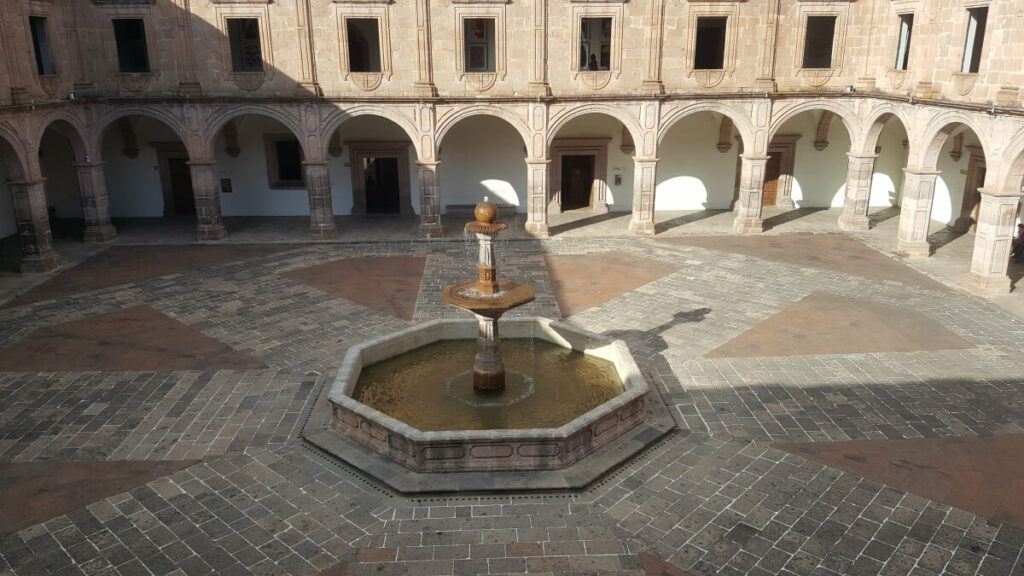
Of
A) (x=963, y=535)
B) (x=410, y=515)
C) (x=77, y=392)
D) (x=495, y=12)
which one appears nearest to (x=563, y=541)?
(x=410, y=515)

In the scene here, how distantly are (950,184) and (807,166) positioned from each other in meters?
4.04

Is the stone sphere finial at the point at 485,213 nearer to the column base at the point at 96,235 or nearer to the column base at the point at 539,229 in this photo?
the column base at the point at 539,229

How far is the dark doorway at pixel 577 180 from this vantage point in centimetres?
2336

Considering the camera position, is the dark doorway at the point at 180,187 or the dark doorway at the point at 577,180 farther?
the dark doorway at the point at 577,180

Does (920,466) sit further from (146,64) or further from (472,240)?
(146,64)

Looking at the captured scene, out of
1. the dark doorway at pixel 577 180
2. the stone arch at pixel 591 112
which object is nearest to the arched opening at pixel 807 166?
the dark doorway at pixel 577 180

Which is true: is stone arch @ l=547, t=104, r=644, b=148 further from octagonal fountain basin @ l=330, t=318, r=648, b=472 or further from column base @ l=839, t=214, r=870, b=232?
octagonal fountain basin @ l=330, t=318, r=648, b=472

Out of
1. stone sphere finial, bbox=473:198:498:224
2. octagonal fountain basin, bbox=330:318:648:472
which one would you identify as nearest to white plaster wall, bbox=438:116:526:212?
octagonal fountain basin, bbox=330:318:648:472

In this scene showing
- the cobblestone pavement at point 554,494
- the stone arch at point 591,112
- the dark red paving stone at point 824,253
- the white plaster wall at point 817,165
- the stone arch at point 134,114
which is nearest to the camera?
the cobblestone pavement at point 554,494

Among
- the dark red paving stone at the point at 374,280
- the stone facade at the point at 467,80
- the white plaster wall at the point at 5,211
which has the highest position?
the stone facade at the point at 467,80

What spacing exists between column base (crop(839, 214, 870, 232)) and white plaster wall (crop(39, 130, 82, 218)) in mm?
22208

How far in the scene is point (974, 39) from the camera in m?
16.5

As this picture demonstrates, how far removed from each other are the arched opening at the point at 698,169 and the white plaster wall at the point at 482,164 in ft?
14.4

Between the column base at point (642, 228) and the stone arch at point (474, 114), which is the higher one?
the stone arch at point (474, 114)
